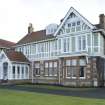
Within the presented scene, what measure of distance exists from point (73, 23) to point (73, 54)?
180 inches

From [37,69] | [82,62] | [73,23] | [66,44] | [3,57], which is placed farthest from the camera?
[3,57]

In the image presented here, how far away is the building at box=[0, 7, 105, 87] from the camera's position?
1320 inches

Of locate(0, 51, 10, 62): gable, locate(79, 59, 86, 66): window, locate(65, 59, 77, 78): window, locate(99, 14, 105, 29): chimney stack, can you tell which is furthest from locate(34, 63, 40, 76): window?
locate(99, 14, 105, 29): chimney stack

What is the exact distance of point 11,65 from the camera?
4119 centimetres

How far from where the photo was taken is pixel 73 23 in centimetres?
3594

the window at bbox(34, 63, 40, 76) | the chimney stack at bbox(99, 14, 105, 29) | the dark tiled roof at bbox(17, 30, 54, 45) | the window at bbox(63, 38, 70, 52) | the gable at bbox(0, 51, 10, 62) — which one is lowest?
the window at bbox(34, 63, 40, 76)

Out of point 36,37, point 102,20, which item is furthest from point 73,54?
point 36,37

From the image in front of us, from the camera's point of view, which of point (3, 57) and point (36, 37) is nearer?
point (3, 57)

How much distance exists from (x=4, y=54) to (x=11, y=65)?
2613 millimetres

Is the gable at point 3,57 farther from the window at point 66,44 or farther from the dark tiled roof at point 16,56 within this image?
the window at point 66,44

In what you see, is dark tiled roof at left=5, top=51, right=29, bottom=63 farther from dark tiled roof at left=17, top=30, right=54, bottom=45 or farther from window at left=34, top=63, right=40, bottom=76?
dark tiled roof at left=17, top=30, right=54, bottom=45

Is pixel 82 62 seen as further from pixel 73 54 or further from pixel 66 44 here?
pixel 66 44

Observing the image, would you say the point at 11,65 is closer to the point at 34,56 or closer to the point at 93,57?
the point at 34,56

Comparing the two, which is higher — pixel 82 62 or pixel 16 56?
pixel 16 56
